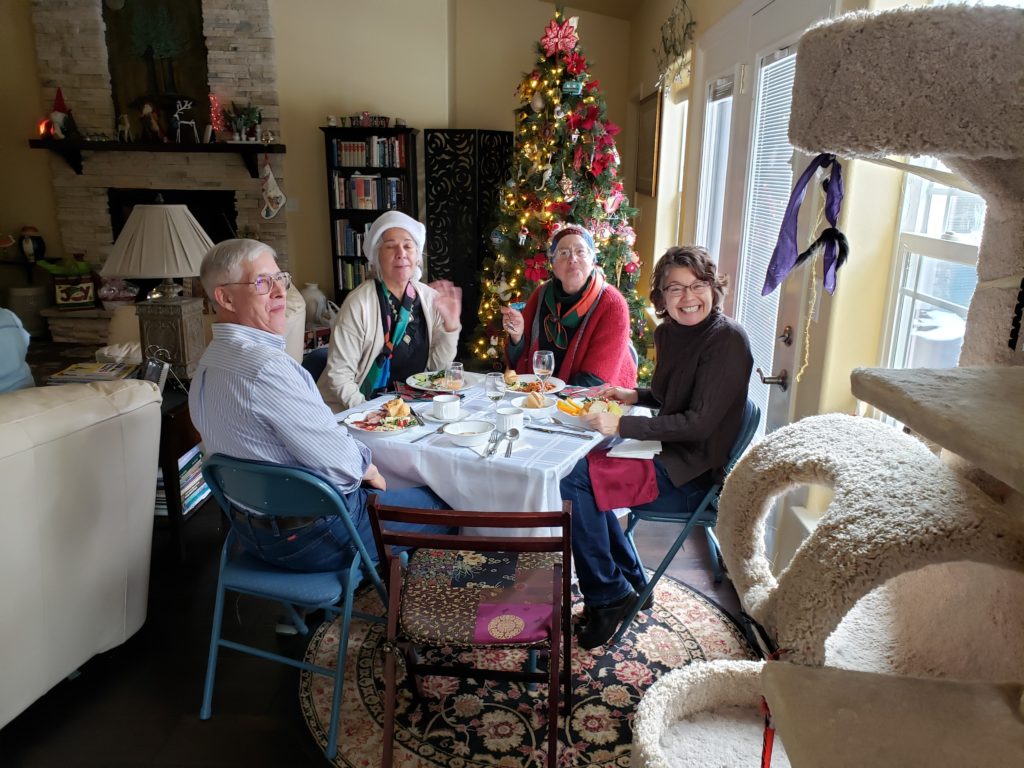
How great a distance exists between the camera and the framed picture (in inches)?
181

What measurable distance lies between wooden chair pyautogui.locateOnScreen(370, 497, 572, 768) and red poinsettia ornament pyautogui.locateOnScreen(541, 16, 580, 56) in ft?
11.5

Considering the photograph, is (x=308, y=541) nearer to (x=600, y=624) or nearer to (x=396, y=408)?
(x=396, y=408)

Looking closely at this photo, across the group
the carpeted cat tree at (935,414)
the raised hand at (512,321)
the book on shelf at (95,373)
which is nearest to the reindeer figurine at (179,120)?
the book on shelf at (95,373)

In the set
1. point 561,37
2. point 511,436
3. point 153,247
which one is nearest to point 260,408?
point 511,436

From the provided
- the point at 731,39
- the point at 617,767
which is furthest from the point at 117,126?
the point at 617,767

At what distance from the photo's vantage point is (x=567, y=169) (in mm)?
4477

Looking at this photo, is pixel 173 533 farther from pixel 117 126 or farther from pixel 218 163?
pixel 117 126

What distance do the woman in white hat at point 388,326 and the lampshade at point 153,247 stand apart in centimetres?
65

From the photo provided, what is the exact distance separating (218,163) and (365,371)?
4386 mm

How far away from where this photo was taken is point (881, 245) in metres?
2.01

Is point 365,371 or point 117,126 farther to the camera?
point 117,126

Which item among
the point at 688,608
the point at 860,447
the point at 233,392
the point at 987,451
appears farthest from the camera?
the point at 688,608

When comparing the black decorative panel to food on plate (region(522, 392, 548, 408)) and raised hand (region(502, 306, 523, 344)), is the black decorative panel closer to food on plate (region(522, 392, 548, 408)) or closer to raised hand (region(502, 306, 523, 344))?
raised hand (region(502, 306, 523, 344))

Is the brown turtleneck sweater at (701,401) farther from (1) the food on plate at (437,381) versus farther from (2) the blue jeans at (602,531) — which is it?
(1) the food on plate at (437,381)
